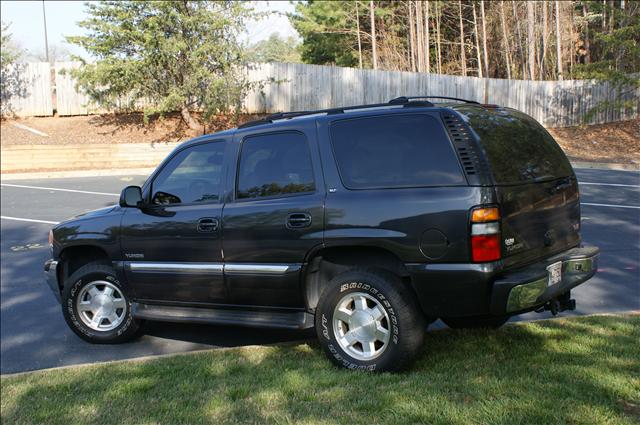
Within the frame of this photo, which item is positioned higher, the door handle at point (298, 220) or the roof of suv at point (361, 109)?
the roof of suv at point (361, 109)

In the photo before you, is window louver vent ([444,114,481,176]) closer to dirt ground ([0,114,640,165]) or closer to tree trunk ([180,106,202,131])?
dirt ground ([0,114,640,165])

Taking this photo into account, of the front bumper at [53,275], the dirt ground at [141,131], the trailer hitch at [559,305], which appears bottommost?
the trailer hitch at [559,305]

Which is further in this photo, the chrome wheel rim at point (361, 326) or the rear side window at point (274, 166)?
the rear side window at point (274, 166)

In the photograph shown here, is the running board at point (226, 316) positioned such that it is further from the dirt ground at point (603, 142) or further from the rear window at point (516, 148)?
the dirt ground at point (603, 142)

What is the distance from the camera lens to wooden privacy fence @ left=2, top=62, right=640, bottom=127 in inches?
1177

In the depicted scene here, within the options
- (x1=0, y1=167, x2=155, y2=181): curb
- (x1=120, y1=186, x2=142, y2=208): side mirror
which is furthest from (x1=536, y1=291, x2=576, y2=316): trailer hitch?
(x1=0, y1=167, x2=155, y2=181): curb

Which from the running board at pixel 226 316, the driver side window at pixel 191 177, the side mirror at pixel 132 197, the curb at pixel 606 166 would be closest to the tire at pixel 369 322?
the running board at pixel 226 316

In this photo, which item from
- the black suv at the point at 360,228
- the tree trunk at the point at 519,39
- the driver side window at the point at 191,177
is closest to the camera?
the black suv at the point at 360,228

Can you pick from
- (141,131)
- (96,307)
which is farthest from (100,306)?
(141,131)

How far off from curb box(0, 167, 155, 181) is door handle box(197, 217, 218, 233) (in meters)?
17.3

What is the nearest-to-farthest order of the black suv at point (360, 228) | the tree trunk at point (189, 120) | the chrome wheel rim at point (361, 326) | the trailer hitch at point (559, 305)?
1. the black suv at point (360, 228)
2. the chrome wheel rim at point (361, 326)
3. the trailer hitch at point (559, 305)
4. the tree trunk at point (189, 120)

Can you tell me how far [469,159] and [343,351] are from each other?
1.63m

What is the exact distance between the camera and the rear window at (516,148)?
176 inches

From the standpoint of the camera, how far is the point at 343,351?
15.4 feet
